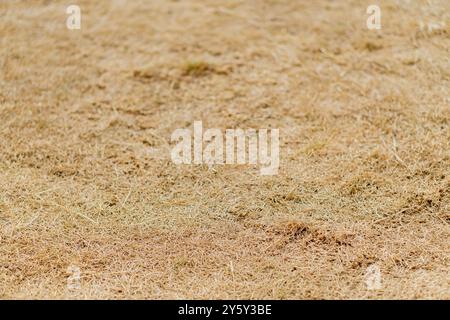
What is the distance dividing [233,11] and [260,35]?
46 cm

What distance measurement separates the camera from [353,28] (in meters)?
4.65

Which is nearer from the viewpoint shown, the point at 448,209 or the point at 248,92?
the point at 448,209

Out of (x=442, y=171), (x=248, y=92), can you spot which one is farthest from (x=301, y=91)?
(x=442, y=171)

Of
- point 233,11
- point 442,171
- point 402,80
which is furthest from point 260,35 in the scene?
point 442,171

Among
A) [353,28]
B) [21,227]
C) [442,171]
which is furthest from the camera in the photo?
[353,28]

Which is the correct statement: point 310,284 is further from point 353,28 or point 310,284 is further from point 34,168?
point 353,28

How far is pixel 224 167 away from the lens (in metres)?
3.54

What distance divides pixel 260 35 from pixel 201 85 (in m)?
0.77

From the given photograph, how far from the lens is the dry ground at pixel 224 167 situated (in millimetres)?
2943

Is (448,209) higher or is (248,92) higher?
(248,92)

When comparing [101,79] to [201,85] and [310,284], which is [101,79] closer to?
Result: [201,85]

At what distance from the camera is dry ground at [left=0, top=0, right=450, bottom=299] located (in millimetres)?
2943
